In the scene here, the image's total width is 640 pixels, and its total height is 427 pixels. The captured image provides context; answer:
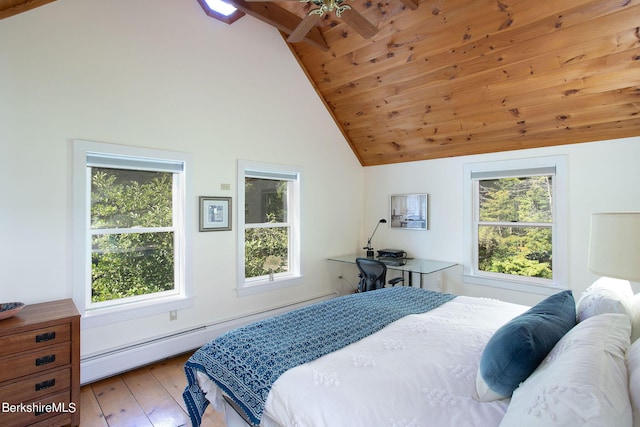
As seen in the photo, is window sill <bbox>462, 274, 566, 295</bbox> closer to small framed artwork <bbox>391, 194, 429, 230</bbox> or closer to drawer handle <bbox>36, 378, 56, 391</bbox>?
small framed artwork <bbox>391, 194, 429, 230</bbox>

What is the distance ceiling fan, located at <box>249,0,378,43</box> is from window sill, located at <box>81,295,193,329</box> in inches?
99.8

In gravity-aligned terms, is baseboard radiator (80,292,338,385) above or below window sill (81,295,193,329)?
below

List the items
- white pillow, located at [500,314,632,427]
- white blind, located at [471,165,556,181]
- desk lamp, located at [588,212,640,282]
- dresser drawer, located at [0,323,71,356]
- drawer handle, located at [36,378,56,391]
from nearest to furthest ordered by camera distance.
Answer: white pillow, located at [500,314,632,427] → desk lamp, located at [588,212,640,282] → dresser drawer, located at [0,323,71,356] → drawer handle, located at [36,378,56,391] → white blind, located at [471,165,556,181]

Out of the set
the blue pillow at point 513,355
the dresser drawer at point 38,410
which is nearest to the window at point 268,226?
the dresser drawer at point 38,410

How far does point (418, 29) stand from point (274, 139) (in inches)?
73.8

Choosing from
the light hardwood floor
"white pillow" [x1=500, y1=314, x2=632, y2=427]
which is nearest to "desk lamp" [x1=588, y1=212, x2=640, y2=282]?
"white pillow" [x1=500, y1=314, x2=632, y2=427]

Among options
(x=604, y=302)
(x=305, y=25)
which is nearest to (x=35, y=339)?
(x=305, y=25)

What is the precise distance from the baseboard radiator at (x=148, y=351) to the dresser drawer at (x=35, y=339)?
0.68m

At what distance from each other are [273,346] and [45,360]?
1.51 metres

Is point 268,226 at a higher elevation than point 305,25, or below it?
below

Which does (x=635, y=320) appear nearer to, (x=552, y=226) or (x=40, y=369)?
(x=552, y=226)

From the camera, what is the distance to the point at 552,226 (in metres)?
3.41

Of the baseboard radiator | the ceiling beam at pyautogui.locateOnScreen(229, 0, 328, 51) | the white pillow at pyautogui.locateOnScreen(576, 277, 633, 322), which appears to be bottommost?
the baseboard radiator

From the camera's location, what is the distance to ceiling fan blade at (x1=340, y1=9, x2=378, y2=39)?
217 centimetres
